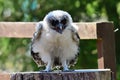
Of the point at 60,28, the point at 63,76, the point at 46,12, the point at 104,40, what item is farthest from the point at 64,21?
the point at 46,12

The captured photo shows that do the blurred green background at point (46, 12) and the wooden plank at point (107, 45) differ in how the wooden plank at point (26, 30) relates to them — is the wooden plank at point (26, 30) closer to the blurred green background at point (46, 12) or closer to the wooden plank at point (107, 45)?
the wooden plank at point (107, 45)

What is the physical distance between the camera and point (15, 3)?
7203 millimetres

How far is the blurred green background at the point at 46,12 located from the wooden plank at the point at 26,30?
1.61 meters

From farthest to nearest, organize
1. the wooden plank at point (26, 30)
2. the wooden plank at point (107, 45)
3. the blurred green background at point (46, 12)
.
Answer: the blurred green background at point (46, 12), the wooden plank at point (26, 30), the wooden plank at point (107, 45)

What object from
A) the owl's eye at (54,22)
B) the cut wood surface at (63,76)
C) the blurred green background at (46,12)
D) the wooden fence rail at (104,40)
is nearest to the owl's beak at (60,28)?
the owl's eye at (54,22)

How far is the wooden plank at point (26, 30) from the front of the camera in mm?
4910

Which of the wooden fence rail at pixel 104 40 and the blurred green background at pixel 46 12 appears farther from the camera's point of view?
the blurred green background at pixel 46 12

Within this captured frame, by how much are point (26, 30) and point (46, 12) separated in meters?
2.06

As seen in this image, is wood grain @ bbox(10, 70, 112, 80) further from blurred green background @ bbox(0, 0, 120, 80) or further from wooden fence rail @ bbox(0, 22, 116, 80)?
blurred green background @ bbox(0, 0, 120, 80)

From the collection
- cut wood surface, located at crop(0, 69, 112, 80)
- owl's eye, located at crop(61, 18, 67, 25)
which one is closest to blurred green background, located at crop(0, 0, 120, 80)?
owl's eye, located at crop(61, 18, 67, 25)

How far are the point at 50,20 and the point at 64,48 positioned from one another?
34 centimetres

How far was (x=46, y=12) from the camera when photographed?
7203mm

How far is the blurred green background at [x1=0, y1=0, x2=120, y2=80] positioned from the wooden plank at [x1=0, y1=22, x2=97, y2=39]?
161 centimetres

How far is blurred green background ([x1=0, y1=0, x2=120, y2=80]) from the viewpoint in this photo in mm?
6934
